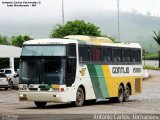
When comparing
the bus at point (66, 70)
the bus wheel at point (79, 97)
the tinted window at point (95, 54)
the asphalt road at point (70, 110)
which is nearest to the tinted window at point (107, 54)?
the bus at point (66, 70)

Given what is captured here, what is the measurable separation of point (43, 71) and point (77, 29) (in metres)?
55.0

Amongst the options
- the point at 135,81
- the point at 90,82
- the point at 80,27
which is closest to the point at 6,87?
the point at 135,81

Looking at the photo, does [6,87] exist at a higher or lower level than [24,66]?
lower

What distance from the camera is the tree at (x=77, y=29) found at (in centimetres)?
8238

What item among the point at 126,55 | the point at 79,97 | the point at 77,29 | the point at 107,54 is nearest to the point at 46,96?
the point at 79,97

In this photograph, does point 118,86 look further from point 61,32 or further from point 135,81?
point 61,32

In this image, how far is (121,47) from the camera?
113 feet

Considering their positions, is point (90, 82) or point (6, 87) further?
point (6, 87)

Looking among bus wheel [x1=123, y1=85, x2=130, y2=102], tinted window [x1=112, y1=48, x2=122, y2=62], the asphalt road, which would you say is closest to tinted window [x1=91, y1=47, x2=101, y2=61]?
tinted window [x1=112, y1=48, x2=122, y2=62]

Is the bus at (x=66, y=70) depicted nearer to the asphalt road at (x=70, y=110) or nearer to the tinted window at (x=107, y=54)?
the tinted window at (x=107, y=54)

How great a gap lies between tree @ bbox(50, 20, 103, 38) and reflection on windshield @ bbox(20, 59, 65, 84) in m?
53.9

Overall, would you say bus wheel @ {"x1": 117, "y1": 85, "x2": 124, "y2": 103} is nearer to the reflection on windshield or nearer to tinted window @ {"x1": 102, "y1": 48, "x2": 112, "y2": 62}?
tinted window @ {"x1": 102, "y1": 48, "x2": 112, "y2": 62}

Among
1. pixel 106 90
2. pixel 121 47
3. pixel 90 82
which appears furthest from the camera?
pixel 121 47

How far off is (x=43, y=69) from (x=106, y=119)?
8687 mm
